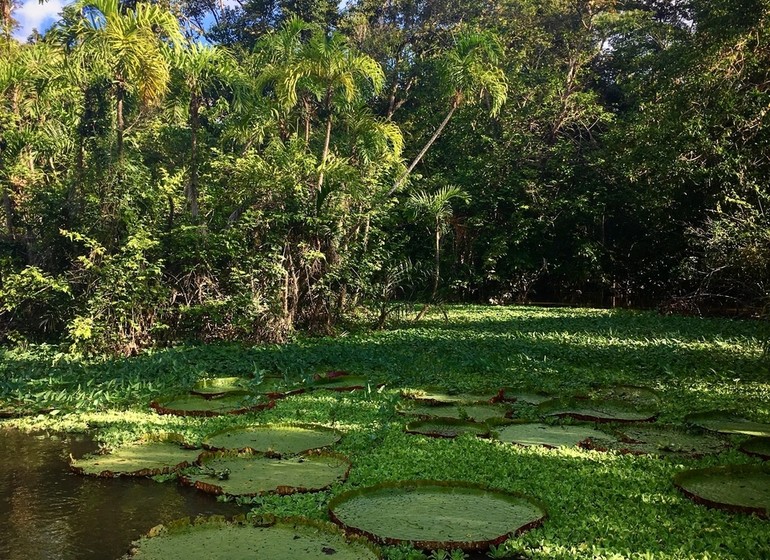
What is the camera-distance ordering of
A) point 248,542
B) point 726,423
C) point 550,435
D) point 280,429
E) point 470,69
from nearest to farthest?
point 248,542
point 550,435
point 280,429
point 726,423
point 470,69

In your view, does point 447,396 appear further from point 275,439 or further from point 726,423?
point 726,423

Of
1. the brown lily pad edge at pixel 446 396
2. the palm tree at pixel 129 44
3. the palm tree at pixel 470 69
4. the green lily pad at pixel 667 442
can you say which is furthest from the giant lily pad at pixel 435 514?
the palm tree at pixel 470 69

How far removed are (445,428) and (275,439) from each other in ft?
4.27

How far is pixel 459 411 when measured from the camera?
5.23 m

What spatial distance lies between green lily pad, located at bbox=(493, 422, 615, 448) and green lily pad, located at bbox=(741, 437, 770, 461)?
0.85m

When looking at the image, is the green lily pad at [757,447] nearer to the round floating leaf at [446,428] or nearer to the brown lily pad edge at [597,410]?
the brown lily pad edge at [597,410]

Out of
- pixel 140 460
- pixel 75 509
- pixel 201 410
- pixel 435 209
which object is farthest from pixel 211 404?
pixel 435 209

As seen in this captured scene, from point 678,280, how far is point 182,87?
1151cm

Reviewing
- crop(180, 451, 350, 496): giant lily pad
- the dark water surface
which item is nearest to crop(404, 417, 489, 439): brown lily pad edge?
crop(180, 451, 350, 496): giant lily pad

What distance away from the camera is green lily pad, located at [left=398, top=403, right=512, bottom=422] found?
516 cm

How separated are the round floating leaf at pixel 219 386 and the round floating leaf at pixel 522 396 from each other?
2532 mm

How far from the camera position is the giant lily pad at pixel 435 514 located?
2904 millimetres

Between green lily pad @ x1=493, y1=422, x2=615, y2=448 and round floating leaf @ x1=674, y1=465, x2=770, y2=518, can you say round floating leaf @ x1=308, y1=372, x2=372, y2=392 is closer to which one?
green lily pad @ x1=493, y1=422, x2=615, y2=448

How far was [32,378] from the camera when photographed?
261 inches
